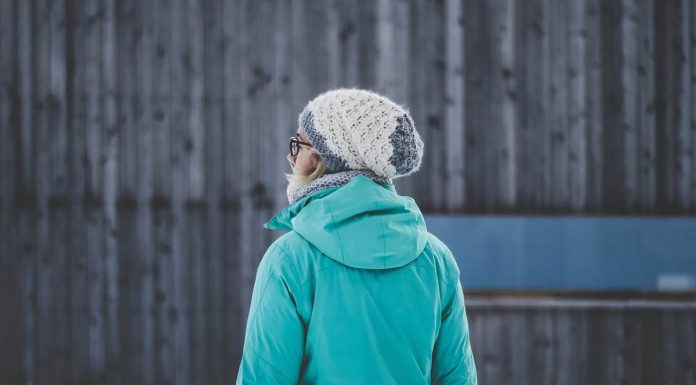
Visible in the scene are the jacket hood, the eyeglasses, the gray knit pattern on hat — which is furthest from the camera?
the eyeglasses

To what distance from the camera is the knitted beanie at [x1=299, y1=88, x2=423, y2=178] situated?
1.54 meters

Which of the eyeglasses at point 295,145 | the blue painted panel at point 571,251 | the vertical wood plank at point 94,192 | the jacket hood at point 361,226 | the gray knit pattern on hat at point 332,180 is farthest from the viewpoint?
the vertical wood plank at point 94,192

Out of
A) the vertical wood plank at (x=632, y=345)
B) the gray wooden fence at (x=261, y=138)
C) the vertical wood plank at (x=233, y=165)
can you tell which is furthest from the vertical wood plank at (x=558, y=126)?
the vertical wood plank at (x=233, y=165)

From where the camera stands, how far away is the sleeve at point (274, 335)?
1467 millimetres

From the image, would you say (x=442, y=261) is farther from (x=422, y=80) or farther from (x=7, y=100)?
(x=7, y=100)

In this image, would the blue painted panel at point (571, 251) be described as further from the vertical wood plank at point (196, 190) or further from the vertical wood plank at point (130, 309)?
the vertical wood plank at point (130, 309)

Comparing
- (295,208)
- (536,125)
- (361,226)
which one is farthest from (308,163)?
(536,125)

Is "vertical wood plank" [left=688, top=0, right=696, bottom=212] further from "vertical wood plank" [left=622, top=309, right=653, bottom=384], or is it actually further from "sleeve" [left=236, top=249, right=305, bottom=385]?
"sleeve" [left=236, top=249, right=305, bottom=385]

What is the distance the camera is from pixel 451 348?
1.71 m

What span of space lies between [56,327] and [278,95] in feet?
8.23

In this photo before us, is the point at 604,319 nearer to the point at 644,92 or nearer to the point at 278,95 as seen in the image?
the point at 644,92

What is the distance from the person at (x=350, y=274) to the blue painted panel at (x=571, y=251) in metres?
2.86

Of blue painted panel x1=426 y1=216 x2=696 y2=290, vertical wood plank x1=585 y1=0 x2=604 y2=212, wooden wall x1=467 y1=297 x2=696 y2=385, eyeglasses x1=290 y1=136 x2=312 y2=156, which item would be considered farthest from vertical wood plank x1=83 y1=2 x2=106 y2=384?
vertical wood plank x1=585 y1=0 x2=604 y2=212

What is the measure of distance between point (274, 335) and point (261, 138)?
10.3ft
